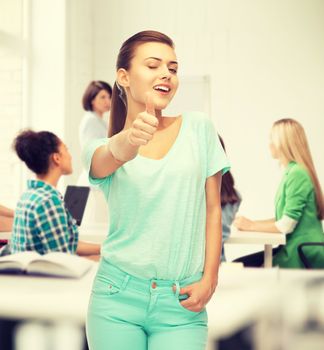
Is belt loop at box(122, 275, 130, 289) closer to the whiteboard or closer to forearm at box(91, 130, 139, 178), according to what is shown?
forearm at box(91, 130, 139, 178)

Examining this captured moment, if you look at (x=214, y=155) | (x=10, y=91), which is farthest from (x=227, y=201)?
(x=10, y=91)

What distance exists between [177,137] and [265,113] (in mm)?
4720

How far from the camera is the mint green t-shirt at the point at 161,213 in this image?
2.89 feet

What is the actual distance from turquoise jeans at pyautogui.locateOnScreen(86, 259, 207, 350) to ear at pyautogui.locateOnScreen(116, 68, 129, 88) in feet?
0.91

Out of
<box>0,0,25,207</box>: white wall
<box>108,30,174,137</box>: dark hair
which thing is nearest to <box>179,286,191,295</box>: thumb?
<box>108,30,174,137</box>: dark hair

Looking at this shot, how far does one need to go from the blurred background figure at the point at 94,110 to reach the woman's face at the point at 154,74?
9.15 feet

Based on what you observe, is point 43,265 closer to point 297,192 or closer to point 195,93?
point 297,192

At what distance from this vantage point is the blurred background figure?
3703 mm

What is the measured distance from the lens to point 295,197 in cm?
293

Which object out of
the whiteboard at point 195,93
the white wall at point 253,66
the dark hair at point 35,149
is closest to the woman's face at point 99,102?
the dark hair at point 35,149

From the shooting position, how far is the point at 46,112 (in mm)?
5270

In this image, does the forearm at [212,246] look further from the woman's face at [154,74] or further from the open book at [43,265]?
the open book at [43,265]

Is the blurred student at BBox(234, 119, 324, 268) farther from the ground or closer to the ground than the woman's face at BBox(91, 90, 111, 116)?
closer to the ground

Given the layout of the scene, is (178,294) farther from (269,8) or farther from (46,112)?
(269,8)
